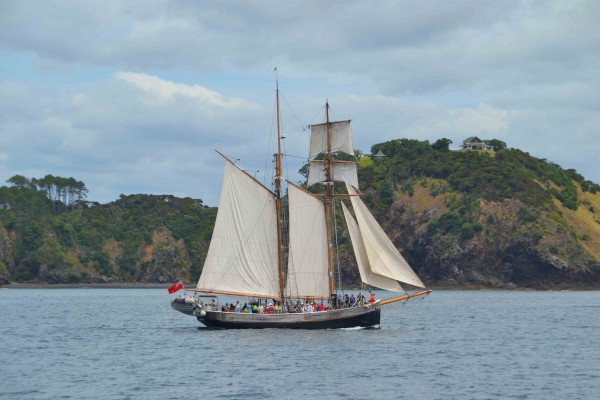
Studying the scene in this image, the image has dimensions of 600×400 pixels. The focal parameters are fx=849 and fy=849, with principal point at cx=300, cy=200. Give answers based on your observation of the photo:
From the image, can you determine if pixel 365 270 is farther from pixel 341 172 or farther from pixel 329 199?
pixel 341 172

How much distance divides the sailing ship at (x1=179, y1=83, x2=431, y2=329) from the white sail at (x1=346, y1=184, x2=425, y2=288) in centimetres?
12

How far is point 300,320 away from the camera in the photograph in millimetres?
70812

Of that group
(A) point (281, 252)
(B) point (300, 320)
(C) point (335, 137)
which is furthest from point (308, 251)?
(C) point (335, 137)

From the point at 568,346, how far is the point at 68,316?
6083 centimetres

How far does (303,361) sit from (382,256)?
1626 centimetres

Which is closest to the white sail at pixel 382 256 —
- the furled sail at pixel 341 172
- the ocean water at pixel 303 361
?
the ocean water at pixel 303 361

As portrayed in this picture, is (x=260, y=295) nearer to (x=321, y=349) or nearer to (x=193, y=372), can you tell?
(x=321, y=349)

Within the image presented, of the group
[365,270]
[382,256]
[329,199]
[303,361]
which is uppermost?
[329,199]

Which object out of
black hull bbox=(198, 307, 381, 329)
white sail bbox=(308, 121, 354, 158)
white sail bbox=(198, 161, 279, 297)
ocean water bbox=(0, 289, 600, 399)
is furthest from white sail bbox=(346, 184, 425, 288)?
white sail bbox=(198, 161, 279, 297)

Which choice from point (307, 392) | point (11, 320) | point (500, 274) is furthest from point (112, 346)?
point (500, 274)

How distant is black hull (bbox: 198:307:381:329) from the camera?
2788 inches

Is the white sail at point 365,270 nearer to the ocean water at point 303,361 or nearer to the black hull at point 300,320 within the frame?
the black hull at point 300,320

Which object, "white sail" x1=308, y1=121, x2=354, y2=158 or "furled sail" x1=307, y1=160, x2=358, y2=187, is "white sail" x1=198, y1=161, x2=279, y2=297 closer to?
"furled sail" x1=307, y1=160, x2=358, y2=187

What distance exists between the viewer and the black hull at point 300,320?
7081cm
